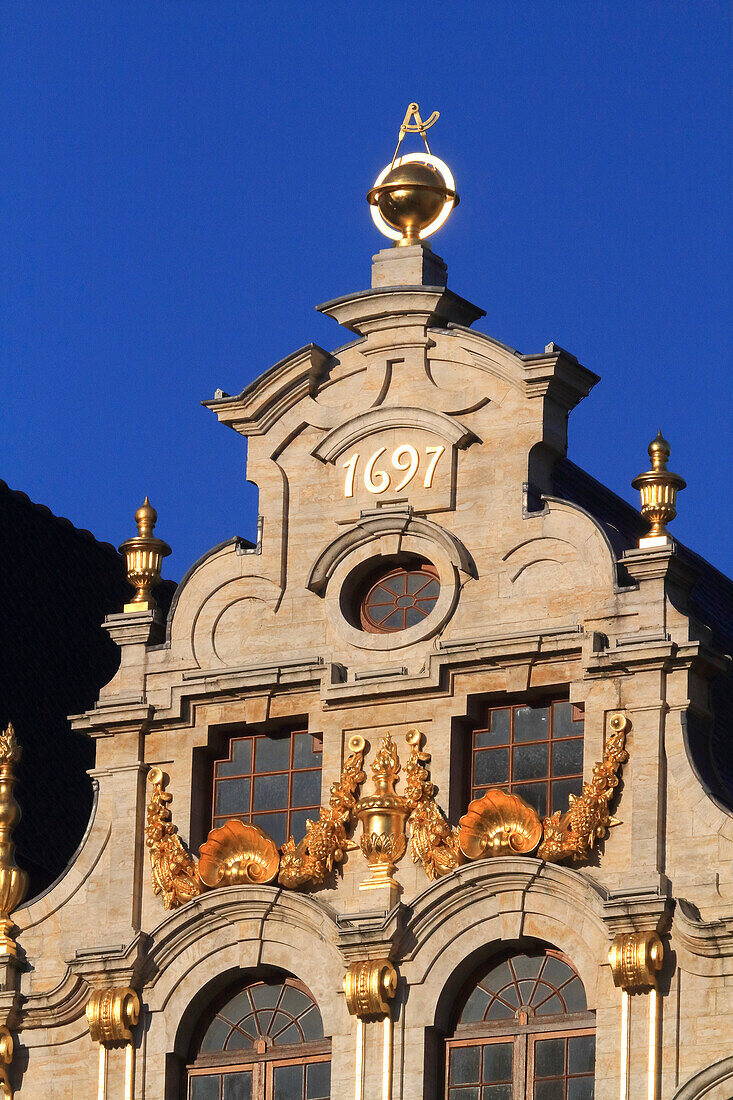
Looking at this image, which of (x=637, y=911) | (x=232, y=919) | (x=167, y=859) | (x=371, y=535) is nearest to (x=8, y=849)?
(x=167, y=859)

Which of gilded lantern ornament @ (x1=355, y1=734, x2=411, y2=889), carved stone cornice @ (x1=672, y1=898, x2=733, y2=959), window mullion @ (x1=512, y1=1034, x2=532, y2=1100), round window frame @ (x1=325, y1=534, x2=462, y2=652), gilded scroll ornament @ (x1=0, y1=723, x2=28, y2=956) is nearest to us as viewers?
carved stone cornice @ (x1=672, y1=898, x2=733, y2=959)

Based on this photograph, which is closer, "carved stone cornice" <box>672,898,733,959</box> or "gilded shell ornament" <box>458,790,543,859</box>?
"carved stone cornice" <box>672,898,733,959</box>

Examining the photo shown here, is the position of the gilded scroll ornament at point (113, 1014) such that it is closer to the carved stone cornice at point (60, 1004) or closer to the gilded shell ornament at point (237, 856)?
the carved stone cornice at point (60, 1004)

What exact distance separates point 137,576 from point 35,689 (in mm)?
5438

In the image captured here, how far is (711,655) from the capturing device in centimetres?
3791

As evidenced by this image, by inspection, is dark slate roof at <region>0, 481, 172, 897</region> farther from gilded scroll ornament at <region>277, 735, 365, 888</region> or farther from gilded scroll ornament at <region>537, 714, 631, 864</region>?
gilded scroll ornament at <region>537, 714, 631, 864</region>

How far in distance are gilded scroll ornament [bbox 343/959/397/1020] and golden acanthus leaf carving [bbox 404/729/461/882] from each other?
1.02 meters

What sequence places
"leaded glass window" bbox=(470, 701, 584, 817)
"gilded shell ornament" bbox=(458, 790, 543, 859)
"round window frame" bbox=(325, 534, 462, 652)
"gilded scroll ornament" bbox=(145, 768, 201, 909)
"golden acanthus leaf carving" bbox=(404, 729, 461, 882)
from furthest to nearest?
"gilded scroll ornament" bbox=(145, 768, 201, 909) → "round window frame" bbox=(325, 534, 462, 652) → "leaded glass window" bbox=(470, 701, 584, 817) → "golden acanthus leaf carving" bbox=(404, 729, 461, 882) → "gilded shell ornament" bbox=(458, 790, 543, 859)

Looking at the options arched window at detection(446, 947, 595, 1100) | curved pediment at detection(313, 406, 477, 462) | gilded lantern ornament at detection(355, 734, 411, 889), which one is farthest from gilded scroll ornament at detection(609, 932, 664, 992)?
curved pediment at detection(313, 406, 477, 462)

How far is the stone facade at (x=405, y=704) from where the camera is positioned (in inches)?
1468

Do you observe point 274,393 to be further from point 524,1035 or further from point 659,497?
point 524,1035

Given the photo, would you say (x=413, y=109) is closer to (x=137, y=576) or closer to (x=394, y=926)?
(x=137, y=576)

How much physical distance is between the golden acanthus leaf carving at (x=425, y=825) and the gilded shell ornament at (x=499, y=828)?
173 millimetres

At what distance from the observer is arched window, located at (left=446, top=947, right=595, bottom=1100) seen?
123ft
